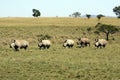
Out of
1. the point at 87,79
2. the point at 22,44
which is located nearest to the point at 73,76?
the point at 87,79

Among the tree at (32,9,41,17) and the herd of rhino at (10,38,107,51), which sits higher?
the tree at (32,9,41,17)

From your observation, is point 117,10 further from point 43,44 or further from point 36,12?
point 43,44

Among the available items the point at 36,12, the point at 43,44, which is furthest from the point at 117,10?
the point at 43,44

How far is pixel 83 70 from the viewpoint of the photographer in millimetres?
23891

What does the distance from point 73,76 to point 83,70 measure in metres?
2.30

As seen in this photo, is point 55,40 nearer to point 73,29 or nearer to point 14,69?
point 73,29

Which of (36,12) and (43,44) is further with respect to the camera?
(36,12)

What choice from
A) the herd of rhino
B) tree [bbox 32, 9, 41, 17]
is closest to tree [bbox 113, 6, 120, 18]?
tree [bbox 32, 9, 41, 17]

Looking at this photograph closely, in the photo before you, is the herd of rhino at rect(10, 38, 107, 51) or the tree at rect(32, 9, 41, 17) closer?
the herd of rhino at rect(10, 38, 107, 51)

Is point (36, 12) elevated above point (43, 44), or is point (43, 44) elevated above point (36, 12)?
point (36, 12)

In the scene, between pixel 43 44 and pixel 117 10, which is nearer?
pixel 43 44

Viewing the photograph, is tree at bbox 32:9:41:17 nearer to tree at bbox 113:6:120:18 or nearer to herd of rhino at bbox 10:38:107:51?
tree at bbox 113:6:120:18

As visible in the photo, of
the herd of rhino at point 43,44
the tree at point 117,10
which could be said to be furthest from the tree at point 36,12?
the herd of rhino at point 43,44

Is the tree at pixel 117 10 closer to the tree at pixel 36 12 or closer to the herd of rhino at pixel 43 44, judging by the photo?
the tree at pixel 36 12
